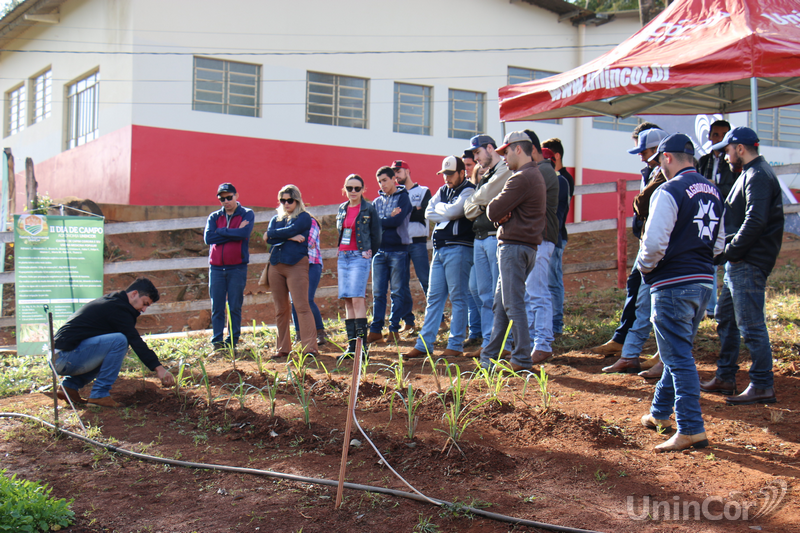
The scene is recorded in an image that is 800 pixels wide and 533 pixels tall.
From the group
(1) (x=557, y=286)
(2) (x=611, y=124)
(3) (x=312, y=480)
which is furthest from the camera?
(2) (x=611, y=124)

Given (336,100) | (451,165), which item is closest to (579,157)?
(336,100)

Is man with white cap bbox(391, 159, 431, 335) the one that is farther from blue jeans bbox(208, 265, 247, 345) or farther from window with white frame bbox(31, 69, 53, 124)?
window with white frame bbox(31, 69, 53, 124)

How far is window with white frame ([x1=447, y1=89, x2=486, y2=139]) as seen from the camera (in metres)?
17.4

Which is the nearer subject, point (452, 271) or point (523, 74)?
point (452, 271)

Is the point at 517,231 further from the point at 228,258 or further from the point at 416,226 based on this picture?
the point at 228,258

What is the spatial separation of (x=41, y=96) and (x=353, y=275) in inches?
644

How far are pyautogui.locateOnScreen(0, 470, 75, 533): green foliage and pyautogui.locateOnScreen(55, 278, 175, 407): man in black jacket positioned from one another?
2228mm

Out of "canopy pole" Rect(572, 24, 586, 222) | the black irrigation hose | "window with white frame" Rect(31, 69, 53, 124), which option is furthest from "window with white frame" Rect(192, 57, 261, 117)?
the black irrigation hose

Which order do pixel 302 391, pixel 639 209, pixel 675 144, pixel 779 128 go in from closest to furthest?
pixel 675 144
pixel 302 391
pixel 639 209
pixel 779 128

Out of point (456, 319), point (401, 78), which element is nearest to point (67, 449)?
point (456, 319)

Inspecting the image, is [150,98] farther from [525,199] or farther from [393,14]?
[525,199]

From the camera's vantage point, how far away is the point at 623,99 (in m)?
7.93

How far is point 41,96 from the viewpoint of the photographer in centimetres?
1862

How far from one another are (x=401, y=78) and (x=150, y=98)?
619 centimetres
